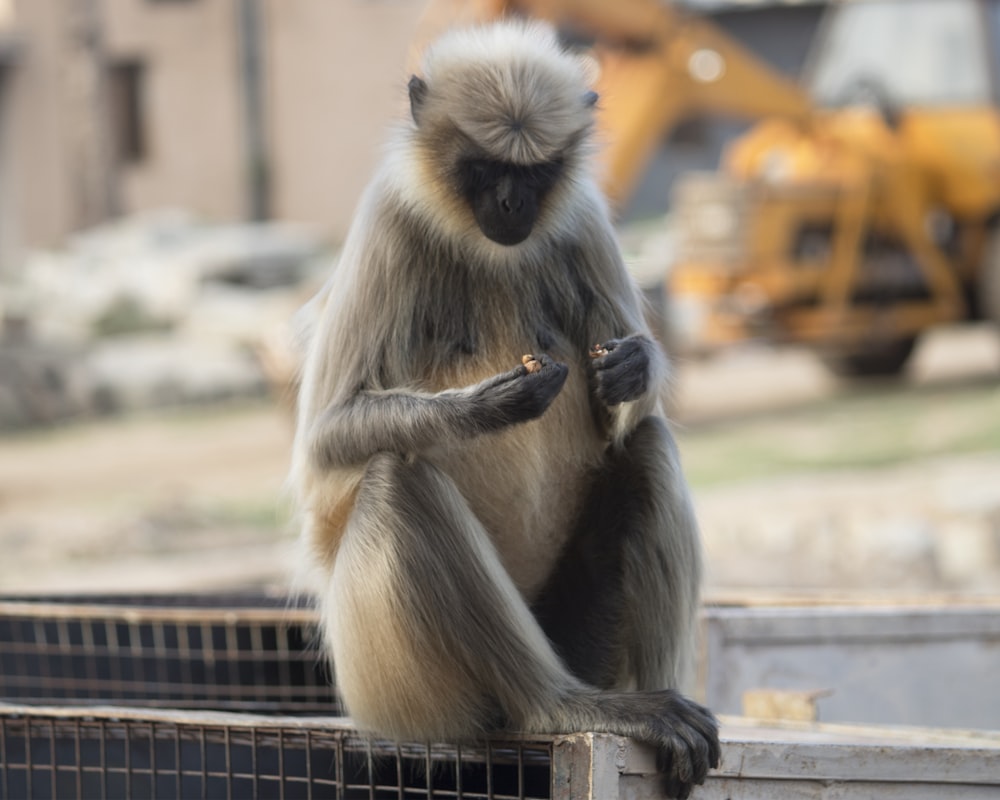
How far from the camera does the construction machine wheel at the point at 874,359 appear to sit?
14.3 m

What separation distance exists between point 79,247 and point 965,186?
12.2m

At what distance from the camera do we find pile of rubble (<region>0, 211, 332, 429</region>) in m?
14.9

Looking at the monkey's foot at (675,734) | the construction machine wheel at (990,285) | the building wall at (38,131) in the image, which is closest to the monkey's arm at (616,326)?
the monkey's foot at (675,734)

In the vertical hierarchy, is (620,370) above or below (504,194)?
below

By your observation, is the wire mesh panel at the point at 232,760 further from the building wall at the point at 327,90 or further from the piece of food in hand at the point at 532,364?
the building wall at the point at 327,90

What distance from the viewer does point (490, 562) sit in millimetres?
3146

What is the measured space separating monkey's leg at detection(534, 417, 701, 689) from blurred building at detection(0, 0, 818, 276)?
62.4ft

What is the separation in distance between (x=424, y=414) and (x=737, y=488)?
6.80 meters

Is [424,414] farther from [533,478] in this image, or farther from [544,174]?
[544,174]

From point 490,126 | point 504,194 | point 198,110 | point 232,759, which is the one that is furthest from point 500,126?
point 198,110

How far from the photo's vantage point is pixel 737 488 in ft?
31.9

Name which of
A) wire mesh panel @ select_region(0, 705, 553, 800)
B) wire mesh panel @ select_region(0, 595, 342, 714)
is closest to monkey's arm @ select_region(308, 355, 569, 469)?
wire mesh panel @ select_region(0, 705, 553, 800)

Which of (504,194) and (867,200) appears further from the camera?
(867,200)

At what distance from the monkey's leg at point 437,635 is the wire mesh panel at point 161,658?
1392mm
